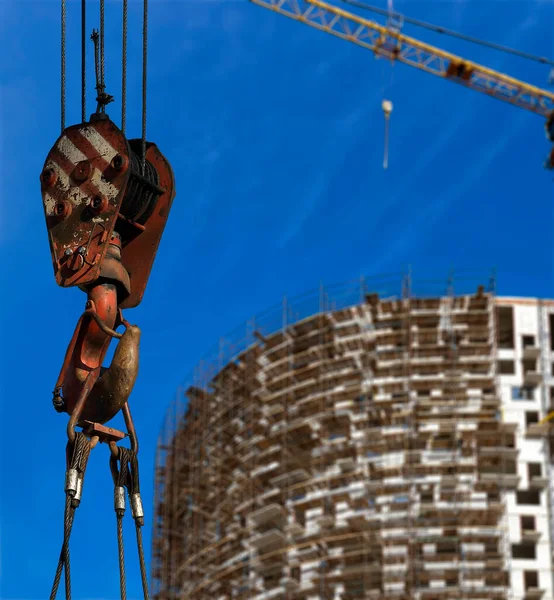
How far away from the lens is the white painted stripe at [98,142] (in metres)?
8.95

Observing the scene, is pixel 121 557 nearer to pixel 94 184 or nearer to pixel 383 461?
pixel 94 184

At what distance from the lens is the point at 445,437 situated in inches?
3000

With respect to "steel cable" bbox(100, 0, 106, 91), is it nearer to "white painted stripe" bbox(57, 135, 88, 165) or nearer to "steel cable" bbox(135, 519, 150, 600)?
"white painted stripe" bbox(57, 135, 88, 165)

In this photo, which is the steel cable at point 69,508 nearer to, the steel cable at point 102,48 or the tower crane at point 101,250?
the tower crane at point 101,250

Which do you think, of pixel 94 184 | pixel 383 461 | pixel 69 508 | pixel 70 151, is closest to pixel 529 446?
pixel 383 461

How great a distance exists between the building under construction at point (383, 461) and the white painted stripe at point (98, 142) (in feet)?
211

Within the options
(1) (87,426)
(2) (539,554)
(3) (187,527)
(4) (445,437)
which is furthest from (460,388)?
(1) (87,426)

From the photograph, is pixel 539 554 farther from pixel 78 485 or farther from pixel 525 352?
pixel 78 485

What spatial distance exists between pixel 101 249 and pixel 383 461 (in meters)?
67.9

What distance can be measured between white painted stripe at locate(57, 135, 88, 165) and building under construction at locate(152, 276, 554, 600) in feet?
210

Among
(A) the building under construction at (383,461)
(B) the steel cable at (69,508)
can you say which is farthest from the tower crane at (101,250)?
(A) the building under construction at (383,461)

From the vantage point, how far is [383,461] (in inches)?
2977

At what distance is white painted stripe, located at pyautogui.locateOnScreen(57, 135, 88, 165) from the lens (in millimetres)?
9062

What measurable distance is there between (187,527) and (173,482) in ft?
12.8
